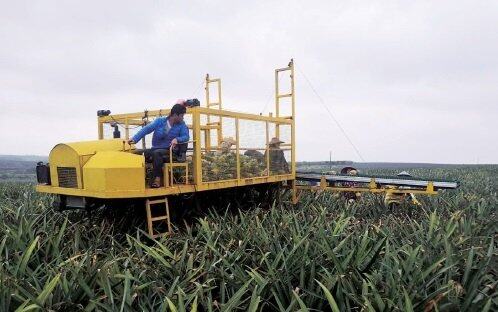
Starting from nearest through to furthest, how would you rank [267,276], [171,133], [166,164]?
[267,276] → [166,164] → [171,133]

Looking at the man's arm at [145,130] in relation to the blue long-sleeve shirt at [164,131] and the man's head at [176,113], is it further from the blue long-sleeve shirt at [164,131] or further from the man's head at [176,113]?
the man's head at [176,113]

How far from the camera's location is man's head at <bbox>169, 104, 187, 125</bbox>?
21.3 ft

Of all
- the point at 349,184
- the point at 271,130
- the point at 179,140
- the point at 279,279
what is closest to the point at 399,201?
the point at 349,184

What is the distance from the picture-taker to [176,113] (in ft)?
21.4

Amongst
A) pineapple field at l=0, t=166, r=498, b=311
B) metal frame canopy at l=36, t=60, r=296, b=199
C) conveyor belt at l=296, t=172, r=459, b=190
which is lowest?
pineapple field at l=0, t=166, r=498, b=311

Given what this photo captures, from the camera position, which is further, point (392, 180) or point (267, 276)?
point (392, 180)

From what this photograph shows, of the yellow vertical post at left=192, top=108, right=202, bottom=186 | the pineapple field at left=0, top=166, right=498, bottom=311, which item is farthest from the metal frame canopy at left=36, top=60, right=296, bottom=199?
the pineapple field at left=0, top=166, right=498, bottom=311

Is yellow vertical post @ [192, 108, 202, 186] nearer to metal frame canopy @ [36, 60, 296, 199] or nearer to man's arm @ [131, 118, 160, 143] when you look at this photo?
metal frame canopy @ [36, 60, 296, 199]

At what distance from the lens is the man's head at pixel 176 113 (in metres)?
6.50

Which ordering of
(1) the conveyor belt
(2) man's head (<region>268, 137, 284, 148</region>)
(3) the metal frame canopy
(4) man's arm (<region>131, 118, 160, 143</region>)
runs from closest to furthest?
(3) the metal frame canopy → (4) man's arm (<region>131, 118, 160, 143</region>) → (1) the conveyor belt → (2) man's head (<region>268, 137, 284, 148</region>)

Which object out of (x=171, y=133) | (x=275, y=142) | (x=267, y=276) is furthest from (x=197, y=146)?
(x=267, y=276)

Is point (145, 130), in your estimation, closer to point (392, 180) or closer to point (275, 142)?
point (275, 142)

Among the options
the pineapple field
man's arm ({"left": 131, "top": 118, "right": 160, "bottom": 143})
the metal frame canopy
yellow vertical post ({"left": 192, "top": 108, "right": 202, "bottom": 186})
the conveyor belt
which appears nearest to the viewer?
the pineapple field

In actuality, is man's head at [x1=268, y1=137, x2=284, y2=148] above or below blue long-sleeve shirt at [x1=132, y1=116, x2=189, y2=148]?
below
